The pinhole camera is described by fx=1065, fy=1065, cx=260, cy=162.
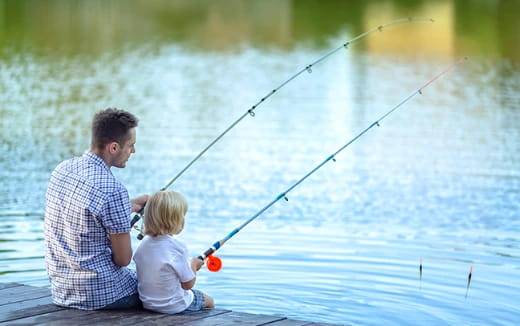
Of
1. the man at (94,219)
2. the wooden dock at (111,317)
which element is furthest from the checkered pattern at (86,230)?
the wooden dock at (111,317)

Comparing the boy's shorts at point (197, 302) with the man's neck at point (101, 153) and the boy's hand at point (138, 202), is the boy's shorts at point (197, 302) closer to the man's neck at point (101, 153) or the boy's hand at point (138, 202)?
the boy's hand at point (138, 202)

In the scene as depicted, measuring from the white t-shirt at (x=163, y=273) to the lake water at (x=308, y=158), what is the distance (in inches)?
48.7

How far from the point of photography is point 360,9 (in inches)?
1623


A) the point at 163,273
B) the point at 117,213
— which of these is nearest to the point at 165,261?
the point at 163,273

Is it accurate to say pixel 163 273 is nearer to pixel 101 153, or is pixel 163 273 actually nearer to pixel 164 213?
pixel 164 213

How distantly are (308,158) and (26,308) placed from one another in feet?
23.4

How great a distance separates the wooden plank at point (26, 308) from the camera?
515 centimetres

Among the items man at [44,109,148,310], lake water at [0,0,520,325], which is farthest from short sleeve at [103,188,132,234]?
lake water at [0,0,520,325]

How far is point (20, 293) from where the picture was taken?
5.63 meters

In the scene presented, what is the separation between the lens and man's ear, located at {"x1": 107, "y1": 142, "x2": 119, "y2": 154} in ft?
16.4

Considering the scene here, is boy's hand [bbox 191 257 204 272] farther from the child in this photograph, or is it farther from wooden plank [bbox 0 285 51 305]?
wooden plank [bbox 0 285 51 305]

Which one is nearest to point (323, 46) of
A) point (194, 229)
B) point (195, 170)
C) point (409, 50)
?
point (409, 50)

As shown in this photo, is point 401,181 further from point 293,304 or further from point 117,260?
point 117,260

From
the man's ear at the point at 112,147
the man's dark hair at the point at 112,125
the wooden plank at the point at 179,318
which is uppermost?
the man's dark hair at the point at 112,125
